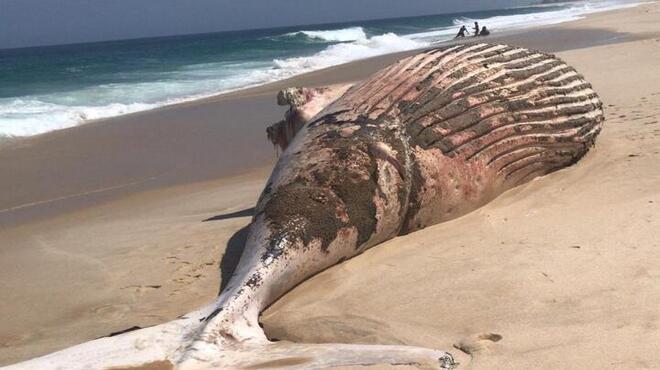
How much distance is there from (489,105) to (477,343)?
2.07 meters

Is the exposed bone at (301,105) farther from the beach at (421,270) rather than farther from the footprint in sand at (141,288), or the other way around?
the footprint in sand at (141,288)

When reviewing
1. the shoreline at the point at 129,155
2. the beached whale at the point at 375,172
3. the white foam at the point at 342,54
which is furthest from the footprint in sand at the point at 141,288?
the white foam at the point at 342,54

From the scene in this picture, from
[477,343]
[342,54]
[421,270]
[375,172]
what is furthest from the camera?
[342,54]

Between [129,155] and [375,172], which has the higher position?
[375,172]

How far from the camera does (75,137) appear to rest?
440 inches

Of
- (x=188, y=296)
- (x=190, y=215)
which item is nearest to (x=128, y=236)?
(x=190, y=215)

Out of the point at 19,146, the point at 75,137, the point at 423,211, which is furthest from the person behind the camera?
the point at 75,137

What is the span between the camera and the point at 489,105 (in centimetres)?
413

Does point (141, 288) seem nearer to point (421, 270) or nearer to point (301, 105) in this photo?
point (421, 270)

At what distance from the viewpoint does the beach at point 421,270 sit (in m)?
2.46

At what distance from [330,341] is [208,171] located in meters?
5.19

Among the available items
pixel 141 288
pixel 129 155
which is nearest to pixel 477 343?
pixel 141 288

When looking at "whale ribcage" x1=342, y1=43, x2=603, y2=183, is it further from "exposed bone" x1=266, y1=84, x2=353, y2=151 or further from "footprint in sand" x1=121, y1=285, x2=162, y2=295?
"footprint in sand" x1=121, y1=285, x2=162, y2=295

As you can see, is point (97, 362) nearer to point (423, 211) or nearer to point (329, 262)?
point (329, 262)
